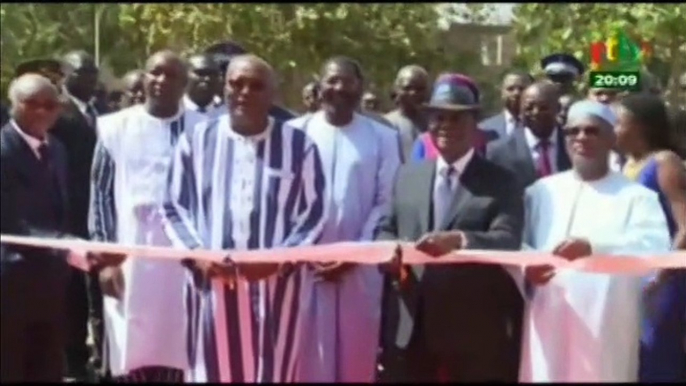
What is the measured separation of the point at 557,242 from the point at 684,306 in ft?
4.82

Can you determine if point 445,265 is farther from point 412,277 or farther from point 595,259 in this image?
point 595,259

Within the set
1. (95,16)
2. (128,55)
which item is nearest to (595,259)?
(128,55)

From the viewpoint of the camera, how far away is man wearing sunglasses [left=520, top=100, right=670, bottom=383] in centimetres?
690

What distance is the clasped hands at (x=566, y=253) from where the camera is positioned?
6844 millimetres

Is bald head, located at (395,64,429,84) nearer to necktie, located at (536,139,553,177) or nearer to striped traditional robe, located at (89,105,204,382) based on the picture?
necktie, located at (536,139,553,177)

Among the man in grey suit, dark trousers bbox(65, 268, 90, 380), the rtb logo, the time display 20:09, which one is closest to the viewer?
dark trousers bbox(65, 268, 90, 380)

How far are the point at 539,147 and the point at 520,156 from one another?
57 centimetres

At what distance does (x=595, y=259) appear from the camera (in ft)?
22.6

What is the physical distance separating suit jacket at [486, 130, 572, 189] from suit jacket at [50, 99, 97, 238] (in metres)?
2.28

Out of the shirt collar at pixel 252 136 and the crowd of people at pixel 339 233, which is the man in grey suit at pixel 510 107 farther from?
the shirt collar at pixel 252 136

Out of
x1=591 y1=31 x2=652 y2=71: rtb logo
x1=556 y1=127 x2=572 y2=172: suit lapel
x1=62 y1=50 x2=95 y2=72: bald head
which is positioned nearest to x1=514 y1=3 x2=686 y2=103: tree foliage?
x1=591 y1=31 x2=652 y2=71: rtb logo

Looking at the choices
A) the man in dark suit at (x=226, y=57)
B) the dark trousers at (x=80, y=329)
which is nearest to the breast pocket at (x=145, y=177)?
the man in dark suit at (x=226, y=57)

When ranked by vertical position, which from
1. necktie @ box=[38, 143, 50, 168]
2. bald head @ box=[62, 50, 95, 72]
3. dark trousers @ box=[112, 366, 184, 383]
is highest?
bald head @ box=[62, 50, 95, 72]

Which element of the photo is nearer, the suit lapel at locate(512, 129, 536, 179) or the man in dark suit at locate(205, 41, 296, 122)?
the suit lapel at locate(512, 129, 536, 179)
